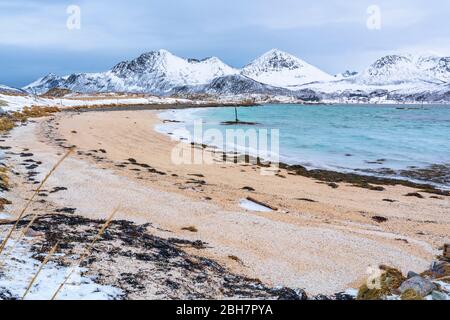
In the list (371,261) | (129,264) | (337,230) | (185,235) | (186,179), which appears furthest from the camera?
(186,179)

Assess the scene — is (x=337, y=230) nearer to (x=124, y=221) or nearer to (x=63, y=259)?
(x=124, y=221)

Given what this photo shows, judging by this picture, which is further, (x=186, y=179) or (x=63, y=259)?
(x=186, y=179)

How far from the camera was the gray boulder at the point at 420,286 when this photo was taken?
5609 mm

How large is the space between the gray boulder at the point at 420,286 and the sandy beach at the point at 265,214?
1286mm

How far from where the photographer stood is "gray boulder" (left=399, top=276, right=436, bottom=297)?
5609 millimetres

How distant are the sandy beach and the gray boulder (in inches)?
50.6

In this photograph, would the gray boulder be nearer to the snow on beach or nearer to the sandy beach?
the sandy beach

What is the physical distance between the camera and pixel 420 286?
572 centimetres

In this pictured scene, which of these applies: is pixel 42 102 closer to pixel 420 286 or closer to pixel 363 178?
pixel 363 178

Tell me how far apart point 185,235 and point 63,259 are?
3.53 m

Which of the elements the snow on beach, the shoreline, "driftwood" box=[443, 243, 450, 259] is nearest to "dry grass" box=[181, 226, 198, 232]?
"driftwood" box=[443, 243, 450, 259]

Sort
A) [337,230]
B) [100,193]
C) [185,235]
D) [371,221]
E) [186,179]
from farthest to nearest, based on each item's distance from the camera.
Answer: [186,179]
[100,193]
[371,221]
[337,230]
[185,235]

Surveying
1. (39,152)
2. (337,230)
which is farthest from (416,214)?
(39,152)

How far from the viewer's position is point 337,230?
10508 millimetres
